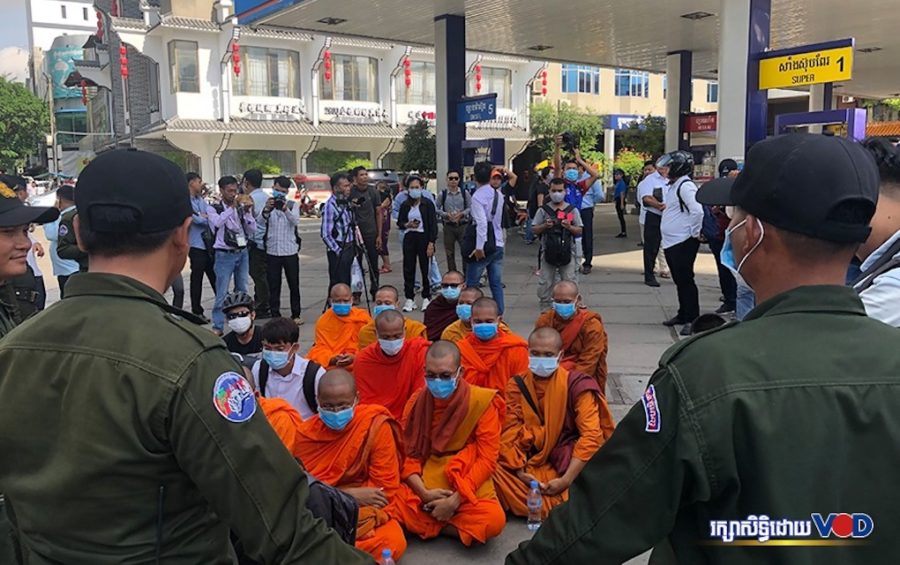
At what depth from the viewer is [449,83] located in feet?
42.4

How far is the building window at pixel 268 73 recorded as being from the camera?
3086 cm

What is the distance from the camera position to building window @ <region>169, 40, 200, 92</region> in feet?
97.3

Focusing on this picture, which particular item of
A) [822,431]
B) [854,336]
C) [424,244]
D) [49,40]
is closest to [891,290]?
[854,336]

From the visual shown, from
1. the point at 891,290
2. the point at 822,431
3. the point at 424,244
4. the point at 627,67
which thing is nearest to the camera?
the point at 822,431

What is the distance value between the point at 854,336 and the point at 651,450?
0.41 metres

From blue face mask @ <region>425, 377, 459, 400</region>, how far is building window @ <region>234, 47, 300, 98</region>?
29.4m

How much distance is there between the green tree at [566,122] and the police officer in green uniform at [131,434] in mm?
28719

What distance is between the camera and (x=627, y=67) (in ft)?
63.1

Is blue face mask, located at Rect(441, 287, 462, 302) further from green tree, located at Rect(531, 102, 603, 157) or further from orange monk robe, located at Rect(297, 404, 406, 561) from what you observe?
green tree, located at Rect(531, 102, 603, 157)

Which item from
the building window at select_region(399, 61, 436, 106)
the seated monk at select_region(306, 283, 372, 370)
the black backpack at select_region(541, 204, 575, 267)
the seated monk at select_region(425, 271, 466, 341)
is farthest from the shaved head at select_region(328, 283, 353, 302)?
the building window at select_region(399, 61, 436, 106)

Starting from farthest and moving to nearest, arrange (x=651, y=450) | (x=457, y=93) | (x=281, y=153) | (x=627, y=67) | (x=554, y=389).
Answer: (x=281, y=153) → (x=627, y=67) → (x=457, y=93) → (x=554, y=389) → (x=651, y=450)

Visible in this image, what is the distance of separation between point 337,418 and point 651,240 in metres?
7.00

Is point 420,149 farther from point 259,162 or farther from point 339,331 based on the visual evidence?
point 339,331

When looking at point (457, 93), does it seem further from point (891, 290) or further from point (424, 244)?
point (891, 290)
